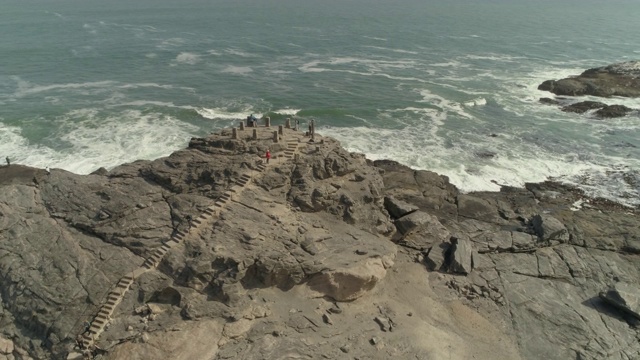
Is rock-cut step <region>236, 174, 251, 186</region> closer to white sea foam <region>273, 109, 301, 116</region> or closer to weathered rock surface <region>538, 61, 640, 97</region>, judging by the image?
white sea foam <region>273, 109, 301, 116</region>

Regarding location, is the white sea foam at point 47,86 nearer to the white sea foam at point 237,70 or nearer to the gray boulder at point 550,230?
the white sea foam at point 237,70

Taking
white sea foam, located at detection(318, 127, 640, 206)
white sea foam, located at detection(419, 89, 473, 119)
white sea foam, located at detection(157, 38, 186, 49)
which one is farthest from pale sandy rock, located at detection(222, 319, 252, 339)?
white sea foam, located at detection(157, 38, 186, 49)

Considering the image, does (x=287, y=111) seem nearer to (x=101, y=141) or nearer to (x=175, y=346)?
(x=101, y=141)

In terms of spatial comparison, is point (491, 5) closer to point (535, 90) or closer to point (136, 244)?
point (535, 90)

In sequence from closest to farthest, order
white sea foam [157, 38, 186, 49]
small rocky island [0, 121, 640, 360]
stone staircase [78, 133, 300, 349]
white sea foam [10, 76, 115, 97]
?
stone staircase [78, 133, 300, 349], small rocky island [0, 121, 640, 360], white sea foam [10, 76, 115, 97], white sea foam [157, 38, 186, 49]

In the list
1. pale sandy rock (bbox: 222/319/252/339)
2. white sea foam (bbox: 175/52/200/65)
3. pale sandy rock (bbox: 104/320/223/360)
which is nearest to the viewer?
pale sandy rock (bbox: 104/320/223/360)

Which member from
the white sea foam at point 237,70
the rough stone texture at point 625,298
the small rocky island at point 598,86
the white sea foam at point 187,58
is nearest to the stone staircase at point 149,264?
the rough stone texture at point 625,298
